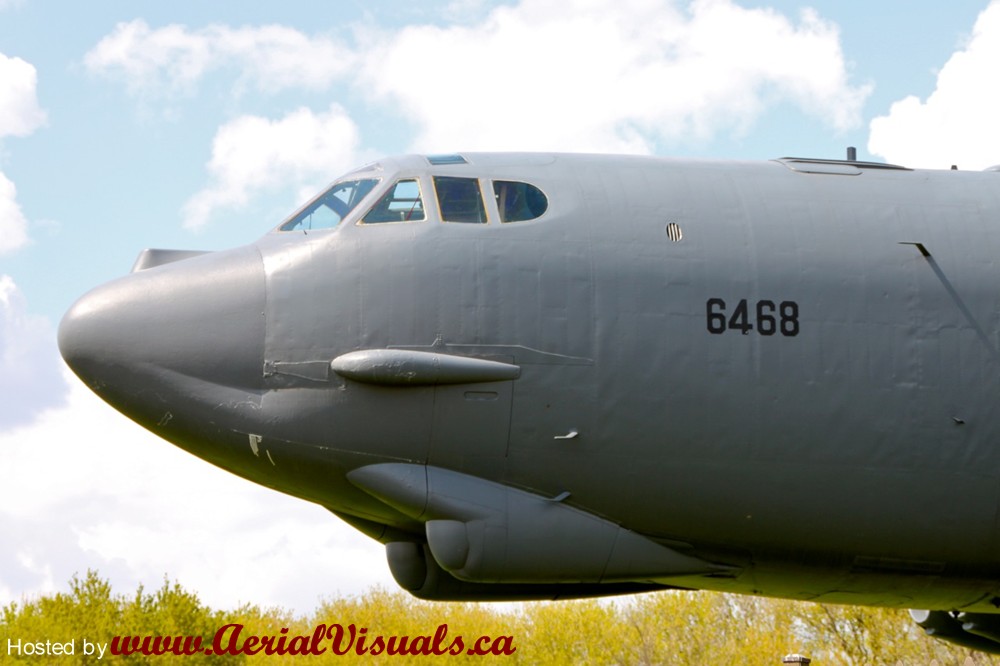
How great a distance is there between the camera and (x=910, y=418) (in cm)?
1005

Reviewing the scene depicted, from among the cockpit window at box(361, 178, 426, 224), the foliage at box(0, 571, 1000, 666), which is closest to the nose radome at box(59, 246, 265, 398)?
the cockpit window at box(361, 178, 426, 224)

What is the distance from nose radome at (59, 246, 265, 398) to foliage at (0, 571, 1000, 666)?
31946mm

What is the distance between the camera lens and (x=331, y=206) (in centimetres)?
1035

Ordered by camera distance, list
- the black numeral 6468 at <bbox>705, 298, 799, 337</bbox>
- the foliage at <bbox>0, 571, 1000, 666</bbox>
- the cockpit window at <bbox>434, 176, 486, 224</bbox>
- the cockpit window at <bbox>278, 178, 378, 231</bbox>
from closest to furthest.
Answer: the black numeral 6468 at <bbox>705, 298, 799, 337</bbox>
the cockpit window at <bbox>434, 176, 486, 224</bbox>
the cockpit window at <bbox>278, 178, 378, 231</bbox>
the foliage at <bbox>0, 571, 1000, 666</bbox>

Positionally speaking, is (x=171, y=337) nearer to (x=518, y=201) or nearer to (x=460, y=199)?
(x=460, y=199)

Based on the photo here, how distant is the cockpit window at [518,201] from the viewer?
10.0 meters

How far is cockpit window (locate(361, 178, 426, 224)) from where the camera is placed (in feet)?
32.9

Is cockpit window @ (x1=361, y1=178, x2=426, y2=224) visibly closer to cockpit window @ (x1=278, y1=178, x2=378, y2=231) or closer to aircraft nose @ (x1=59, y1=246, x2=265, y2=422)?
cockpit window @ (x1=278, y1=178, x2=378, y2=231)

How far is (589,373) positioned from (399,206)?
184cm

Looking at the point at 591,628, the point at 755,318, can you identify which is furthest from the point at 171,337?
the point at 591,628

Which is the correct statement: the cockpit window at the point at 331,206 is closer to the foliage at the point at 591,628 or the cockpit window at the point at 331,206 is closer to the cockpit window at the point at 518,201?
the cockpit window at the point at 518,201

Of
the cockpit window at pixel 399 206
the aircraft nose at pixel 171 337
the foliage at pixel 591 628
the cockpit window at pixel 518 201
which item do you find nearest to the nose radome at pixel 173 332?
the aircraft nose at pixel 171 337

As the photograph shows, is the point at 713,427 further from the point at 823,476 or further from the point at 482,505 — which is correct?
the point at 482,505

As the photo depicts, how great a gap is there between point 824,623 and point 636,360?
113ft
